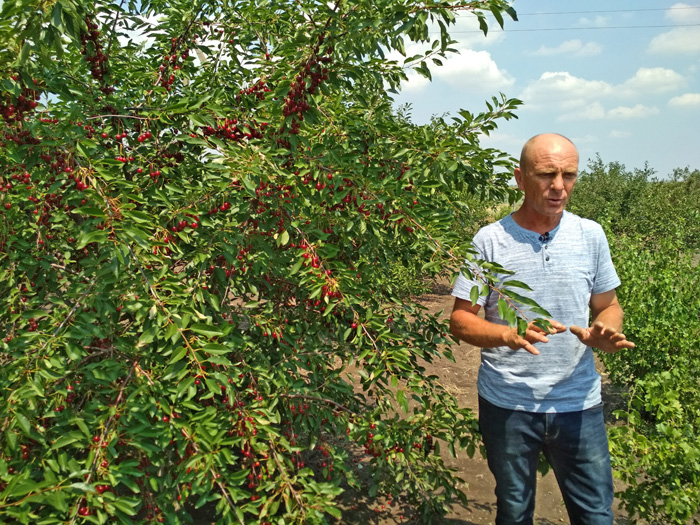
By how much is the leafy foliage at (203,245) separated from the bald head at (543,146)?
196 mm

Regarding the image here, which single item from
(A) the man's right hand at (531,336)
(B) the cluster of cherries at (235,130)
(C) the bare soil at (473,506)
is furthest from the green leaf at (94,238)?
(C) the bare soil at (473,506)

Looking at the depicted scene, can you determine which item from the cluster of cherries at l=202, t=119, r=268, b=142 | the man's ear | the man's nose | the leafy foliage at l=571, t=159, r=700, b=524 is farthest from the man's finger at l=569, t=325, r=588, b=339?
the cluster of cherries at l=202, t=119, r=268, b=142

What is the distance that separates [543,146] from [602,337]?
80 centimetres

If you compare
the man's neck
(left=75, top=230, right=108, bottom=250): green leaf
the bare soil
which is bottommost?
the bare soil

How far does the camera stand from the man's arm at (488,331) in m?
1.74

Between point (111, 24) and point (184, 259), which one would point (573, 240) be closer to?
point (184, 259)

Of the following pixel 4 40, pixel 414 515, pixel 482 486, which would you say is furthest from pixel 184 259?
pixel 482 486

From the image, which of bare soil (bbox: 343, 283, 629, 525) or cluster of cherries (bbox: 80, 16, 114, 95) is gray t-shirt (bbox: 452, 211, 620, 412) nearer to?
bare soil (bbox: 343, 283, 629, 525)

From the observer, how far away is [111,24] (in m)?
2.49

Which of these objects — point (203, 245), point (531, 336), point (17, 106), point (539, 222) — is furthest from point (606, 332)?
point (17, 106)

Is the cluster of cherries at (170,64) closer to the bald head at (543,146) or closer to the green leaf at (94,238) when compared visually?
the green leaf at (94,238)

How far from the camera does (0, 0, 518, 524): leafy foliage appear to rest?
5.13 ft

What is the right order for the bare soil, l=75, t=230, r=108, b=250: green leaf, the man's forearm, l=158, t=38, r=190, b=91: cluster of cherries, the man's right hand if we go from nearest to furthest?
l=75, t=230, r=108, b=250: green leaf → the man's right hand → the man's forearm → l=158, t=38, r=190, b=91: cluster of cherries → the bare soil

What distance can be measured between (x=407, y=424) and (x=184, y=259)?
4.05ft
